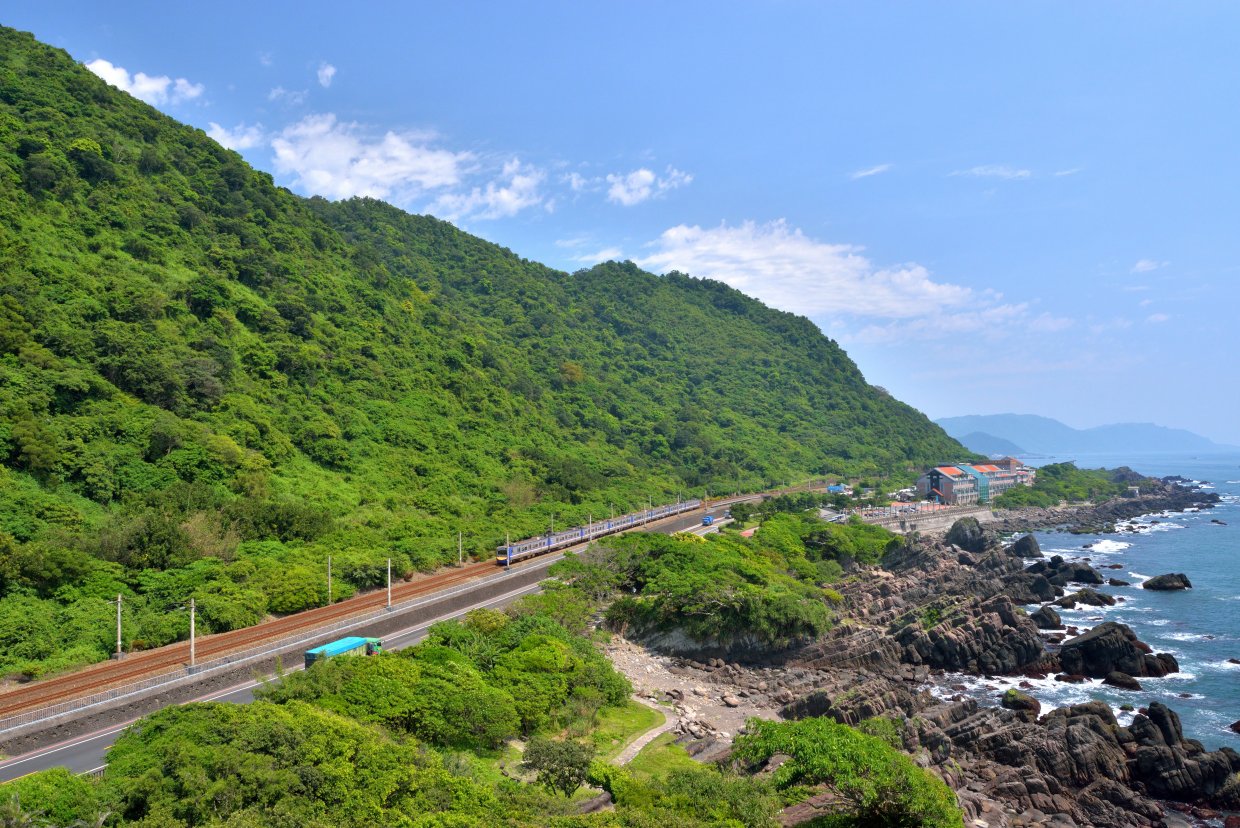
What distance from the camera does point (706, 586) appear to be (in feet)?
146

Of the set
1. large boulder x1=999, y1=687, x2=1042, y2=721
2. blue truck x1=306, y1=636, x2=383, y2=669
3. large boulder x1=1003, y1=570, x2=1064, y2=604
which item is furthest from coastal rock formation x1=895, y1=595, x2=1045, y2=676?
blue truck x1=306, y1=636, x2=383, y2=669

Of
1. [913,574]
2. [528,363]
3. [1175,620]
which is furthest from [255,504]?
[528,363]

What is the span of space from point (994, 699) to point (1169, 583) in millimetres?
36685

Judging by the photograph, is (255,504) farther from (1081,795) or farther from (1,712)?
(1081,795)

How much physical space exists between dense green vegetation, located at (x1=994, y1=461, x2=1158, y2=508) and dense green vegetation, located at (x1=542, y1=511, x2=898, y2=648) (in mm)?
68967

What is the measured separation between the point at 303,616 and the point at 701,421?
318 feet

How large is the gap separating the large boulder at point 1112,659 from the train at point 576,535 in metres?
35.9

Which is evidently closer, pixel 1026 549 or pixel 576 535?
pixel 576 535

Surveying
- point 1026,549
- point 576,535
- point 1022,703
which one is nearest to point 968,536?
point 1026,549

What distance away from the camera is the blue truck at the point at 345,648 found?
3114 centimetres

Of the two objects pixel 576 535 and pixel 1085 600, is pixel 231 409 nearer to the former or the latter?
pixel 576 535

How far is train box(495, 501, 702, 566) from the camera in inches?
2208

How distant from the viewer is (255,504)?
46.1 m

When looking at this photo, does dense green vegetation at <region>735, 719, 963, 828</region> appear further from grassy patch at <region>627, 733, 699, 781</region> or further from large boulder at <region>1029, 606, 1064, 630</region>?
large boulder at <region>1029, 606, 1064, 630</region>
